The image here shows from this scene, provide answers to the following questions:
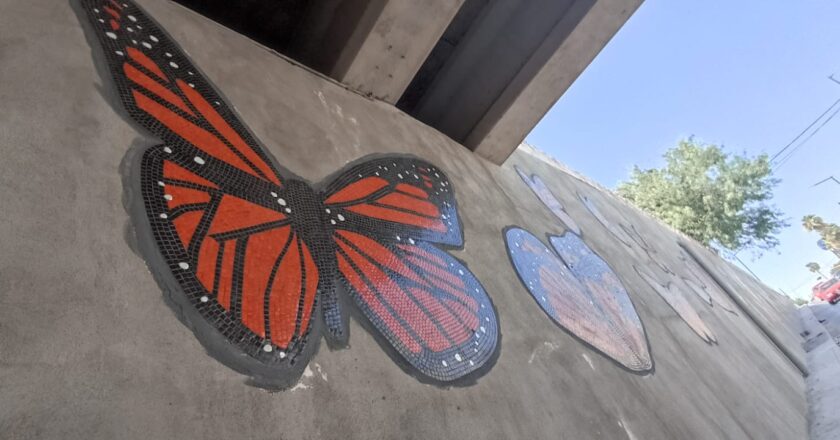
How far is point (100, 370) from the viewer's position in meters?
1.32

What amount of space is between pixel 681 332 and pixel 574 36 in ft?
10.4

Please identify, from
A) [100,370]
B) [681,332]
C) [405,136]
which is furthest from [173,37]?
[681,332]

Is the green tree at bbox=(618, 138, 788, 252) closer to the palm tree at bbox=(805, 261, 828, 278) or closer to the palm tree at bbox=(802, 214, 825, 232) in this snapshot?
the palm tree at bbox=(802, 214, 825, 232)

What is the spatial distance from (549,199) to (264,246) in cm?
454

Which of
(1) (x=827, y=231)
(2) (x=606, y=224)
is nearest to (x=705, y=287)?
(2) (x=606, y=224)

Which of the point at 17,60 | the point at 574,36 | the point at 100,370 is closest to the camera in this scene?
the point at 100,370

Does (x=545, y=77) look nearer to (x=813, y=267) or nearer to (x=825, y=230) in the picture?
(x=825, y=230)

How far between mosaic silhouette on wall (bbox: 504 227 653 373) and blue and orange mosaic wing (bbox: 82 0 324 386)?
1.86 meters

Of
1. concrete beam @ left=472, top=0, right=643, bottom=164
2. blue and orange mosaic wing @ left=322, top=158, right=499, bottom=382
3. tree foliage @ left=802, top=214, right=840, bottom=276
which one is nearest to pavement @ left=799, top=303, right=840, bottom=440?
concrete beam @ left=472, top=0, right=643, bottom=164

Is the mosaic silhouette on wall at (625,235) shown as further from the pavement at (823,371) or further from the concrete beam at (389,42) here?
the concrete beam at (389,42)

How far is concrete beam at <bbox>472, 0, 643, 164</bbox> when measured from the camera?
4695 mm

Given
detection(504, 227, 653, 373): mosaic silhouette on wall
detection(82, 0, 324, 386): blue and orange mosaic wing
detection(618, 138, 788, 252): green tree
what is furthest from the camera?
detection(618, 138, 788, 252): green tree

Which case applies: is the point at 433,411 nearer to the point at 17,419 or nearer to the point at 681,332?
the point at 17,419

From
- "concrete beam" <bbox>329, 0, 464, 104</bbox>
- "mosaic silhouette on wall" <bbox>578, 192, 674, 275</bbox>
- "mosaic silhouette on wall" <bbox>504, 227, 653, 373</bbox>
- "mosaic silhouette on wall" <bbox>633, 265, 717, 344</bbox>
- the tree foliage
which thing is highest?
the tree foliage
